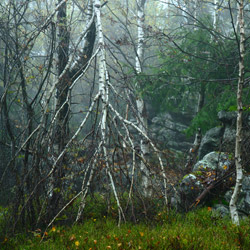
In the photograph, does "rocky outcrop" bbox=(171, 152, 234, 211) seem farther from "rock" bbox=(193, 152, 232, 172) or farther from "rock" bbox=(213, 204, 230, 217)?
"rock" bbox=(213, 204, 230, 217)

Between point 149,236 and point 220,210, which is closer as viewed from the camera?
point 149,236

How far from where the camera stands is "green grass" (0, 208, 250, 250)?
3111mm

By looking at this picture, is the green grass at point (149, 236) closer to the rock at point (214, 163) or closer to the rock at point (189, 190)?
the rock at point (189, 190)

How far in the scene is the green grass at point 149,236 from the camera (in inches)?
122

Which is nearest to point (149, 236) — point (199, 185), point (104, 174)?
point (104, 174)

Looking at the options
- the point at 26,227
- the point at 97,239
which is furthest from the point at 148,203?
the point at 26,227

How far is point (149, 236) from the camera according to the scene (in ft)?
11.0

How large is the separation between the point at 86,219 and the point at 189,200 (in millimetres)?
2162

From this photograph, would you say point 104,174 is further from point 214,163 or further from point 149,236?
point 214,163

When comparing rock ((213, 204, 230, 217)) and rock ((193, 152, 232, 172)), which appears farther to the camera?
rock ((193, 152, 232, 172))

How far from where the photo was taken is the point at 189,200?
17.4 feet

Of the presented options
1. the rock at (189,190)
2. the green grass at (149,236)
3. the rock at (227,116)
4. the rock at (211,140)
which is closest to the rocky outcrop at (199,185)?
the rock at (189,190)

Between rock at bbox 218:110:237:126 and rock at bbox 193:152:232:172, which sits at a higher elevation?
rock at bbox 218:110:237:126

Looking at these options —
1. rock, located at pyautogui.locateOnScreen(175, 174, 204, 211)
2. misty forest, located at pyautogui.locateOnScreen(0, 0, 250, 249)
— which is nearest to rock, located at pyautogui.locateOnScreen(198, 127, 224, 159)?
misty forest, located at pyautogui.locateOnScreen(0, 0, 250, 249)
